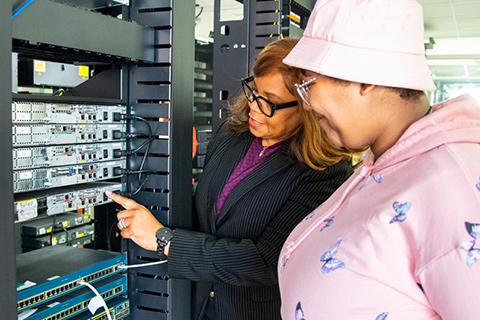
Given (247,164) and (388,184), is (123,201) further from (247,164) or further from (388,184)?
(388,184)

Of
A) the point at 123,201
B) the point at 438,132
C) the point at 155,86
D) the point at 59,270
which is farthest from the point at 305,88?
the point at 59,270

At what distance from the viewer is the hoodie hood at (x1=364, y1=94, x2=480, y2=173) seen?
2.20ft

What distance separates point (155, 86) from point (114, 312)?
1.85 feet

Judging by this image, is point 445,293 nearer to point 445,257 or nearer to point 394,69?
point 445,257

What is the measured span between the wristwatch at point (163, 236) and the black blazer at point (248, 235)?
2cm

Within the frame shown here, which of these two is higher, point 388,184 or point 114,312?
point 388,184

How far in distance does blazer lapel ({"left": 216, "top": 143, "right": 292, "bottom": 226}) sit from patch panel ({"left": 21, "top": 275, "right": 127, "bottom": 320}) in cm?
31

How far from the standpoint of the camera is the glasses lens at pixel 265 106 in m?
1.28

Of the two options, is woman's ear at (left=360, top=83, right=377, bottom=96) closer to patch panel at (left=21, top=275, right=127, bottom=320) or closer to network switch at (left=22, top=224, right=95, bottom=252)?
patch panel at (left=21, top=275, right=127, bottom=320)

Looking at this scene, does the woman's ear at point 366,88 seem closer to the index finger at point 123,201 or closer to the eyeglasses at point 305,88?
the eyeglasses at point 305,88

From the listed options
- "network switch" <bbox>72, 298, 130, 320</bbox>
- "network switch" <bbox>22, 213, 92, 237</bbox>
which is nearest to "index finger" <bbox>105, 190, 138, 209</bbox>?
"network switch" <bbox>72, 298, 130, 320</bbox>

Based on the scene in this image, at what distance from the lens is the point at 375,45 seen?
2.28ft

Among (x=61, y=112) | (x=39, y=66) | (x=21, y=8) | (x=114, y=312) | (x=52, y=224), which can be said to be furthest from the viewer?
(x=52, y=224)

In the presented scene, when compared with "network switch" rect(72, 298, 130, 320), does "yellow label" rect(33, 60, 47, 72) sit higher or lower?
higher
